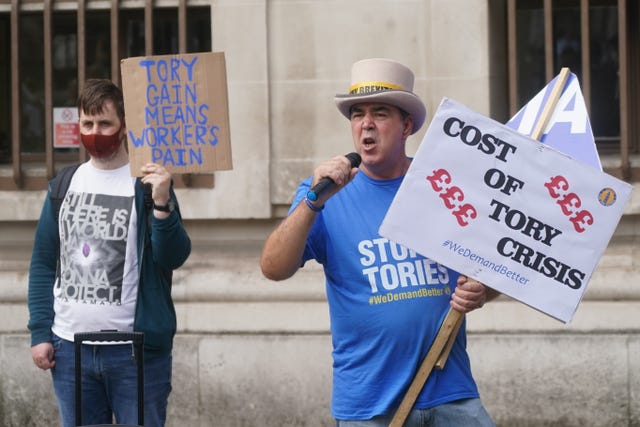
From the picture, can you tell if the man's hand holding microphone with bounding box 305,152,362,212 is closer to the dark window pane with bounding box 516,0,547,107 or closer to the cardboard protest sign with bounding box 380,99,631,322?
the cardboard protest sign with bounding box 380,99,631,322

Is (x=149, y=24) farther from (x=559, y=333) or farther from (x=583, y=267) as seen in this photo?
(x=583, y=267)

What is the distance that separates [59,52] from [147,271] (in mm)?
3800

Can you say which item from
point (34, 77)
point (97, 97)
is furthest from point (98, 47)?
point (97, 97)

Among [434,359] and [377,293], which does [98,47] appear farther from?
[434,359]

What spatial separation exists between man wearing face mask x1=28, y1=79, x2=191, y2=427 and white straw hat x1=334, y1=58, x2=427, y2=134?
0.93 m

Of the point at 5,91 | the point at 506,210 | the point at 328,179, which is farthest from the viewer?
the point at 5,91

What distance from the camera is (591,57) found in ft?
26.3

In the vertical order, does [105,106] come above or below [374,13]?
below

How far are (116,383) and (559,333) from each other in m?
3.39

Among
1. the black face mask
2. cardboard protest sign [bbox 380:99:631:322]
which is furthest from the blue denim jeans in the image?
cardboard protest sign [bbox 380:99:631:322]

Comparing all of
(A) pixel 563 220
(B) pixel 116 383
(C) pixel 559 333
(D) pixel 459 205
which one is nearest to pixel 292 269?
(D) pixel 459 205

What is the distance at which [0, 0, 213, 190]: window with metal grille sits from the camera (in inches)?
325

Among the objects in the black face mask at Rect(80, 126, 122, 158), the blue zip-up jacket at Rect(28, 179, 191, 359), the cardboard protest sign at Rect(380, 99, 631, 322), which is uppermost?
the black face mask at Rect(80, 126, 122, 158)

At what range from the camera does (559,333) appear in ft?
25.2
